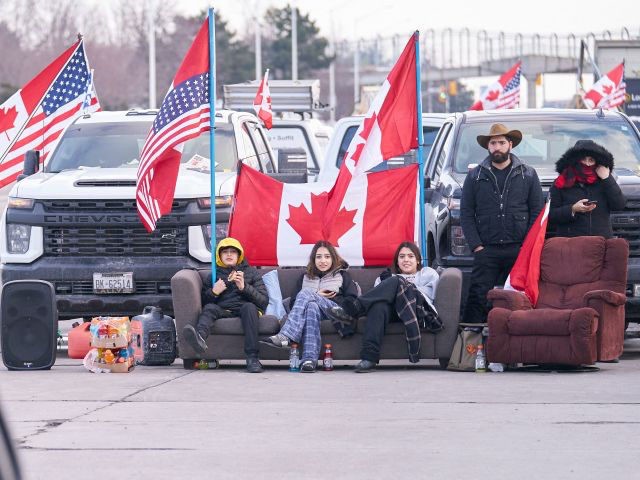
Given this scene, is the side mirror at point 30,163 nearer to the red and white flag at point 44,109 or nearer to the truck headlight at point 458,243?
the red and white flag at point 44,109

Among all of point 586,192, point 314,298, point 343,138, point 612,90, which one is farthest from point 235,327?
point 612,90

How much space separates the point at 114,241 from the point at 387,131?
A: 2.77 metres

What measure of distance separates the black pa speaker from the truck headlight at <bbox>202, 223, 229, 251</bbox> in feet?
6.12

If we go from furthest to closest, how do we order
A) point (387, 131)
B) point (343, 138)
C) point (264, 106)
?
point (264, 106) < point (343, 138) < point (387, 131)

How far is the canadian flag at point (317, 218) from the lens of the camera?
1372cm

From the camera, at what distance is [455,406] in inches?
395

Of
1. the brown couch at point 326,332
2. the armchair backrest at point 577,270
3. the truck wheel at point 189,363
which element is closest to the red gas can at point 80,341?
the truck wheel at point 189,363

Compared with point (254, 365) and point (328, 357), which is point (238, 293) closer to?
point (254, 365)

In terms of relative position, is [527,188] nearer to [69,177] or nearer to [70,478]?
[69,177]

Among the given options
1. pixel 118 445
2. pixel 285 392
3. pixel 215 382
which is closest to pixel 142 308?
pixel 215 382

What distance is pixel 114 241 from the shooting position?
14.2 metres

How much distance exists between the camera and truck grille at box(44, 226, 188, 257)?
14125mm

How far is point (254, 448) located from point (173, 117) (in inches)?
227

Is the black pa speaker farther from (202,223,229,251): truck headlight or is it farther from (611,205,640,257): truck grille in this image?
(611,205,640,257): truck grille
